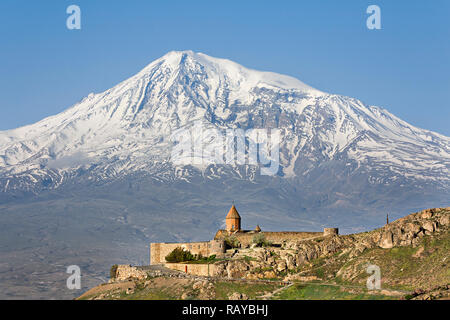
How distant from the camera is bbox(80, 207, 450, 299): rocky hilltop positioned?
246 feet

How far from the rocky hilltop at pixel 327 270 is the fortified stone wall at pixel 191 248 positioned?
144cm

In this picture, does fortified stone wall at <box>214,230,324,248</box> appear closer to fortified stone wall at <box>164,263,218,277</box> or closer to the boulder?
fortified stone wall at <box>164,263,218,277</box>

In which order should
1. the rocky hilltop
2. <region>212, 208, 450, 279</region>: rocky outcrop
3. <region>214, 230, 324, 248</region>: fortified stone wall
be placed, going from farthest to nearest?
<region>214, 230, 324, 248</region>: fortified stone wall
<region>212, 208, 450, 279</region>: rocky outcrop
the rocky hilltop

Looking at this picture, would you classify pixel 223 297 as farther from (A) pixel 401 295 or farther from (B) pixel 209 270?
(A) pixel 401 295

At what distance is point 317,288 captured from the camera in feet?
256

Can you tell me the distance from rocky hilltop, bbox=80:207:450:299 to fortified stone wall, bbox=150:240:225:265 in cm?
144

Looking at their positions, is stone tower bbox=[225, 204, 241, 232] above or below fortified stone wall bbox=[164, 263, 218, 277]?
above

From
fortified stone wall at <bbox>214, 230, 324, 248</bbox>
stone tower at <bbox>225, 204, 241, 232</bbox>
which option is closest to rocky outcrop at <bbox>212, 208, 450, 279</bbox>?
fortified stone wall at <bbox>214, 230, 324, 248</bbox>

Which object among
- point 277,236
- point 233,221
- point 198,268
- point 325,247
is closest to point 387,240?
point 325,247

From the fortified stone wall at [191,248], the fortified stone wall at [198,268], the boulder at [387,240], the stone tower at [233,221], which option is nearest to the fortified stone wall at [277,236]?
the fortified stone wall at [191,248]
